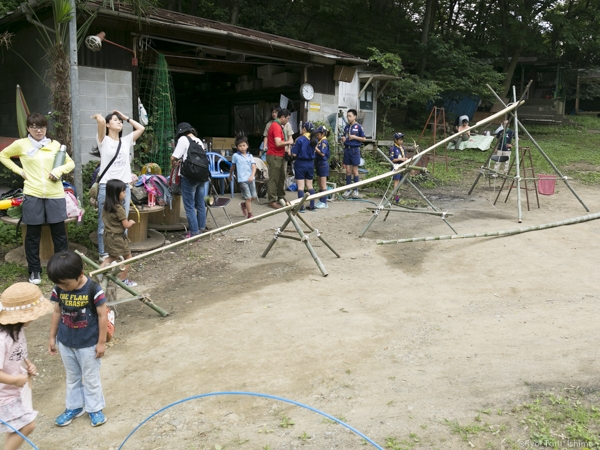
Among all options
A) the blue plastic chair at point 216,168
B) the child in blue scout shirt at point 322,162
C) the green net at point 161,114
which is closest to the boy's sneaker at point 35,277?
→ the green net at point 161,114

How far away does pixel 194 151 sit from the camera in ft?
23.6

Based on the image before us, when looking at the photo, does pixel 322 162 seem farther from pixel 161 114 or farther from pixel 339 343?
pixel 339 343

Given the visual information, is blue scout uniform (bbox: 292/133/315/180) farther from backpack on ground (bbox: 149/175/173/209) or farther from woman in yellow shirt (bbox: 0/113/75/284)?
woman in yellow shirt (bbox: 0/113/75/284)

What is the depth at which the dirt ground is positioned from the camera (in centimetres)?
321

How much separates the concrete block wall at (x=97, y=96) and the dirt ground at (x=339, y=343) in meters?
3.15

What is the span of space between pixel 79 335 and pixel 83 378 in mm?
303

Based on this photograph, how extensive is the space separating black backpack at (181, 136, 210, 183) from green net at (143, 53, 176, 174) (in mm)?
2810

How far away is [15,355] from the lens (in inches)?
108

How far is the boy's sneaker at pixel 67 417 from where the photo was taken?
132 inches

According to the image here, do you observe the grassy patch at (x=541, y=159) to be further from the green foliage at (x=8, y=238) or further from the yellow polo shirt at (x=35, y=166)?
the yellow polo shirt at (x=35, y=166)

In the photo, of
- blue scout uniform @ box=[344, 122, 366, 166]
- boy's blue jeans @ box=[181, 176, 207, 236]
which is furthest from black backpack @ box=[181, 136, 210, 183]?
blue scout uniform @ box=[344, 122, 366, 166]

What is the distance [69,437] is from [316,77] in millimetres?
11114

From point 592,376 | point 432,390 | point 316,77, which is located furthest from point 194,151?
point 316,77

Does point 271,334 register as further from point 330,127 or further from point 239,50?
point 330,127
